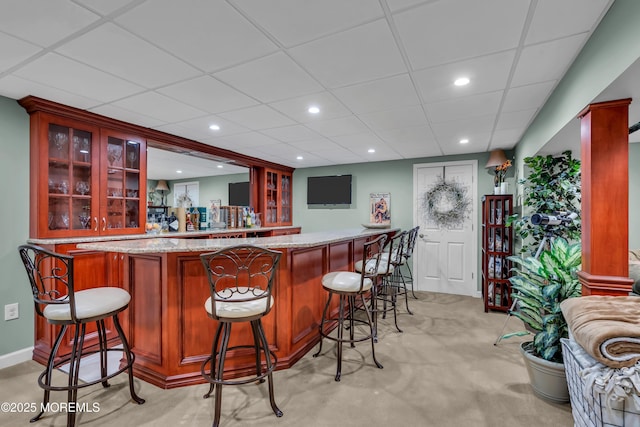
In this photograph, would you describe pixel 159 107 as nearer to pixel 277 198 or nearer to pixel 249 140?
pixel 249 140

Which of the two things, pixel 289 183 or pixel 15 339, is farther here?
pixel 289 183

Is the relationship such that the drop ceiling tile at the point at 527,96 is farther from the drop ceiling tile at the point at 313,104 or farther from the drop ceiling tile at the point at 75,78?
the drop ceiling tile at the point at 75,78

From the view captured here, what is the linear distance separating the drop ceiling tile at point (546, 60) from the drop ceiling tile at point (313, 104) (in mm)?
1362

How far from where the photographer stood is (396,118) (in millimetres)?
3074

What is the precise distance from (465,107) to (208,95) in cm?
230

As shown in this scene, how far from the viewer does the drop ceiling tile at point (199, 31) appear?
1455 mm

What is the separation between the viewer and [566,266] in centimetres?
201

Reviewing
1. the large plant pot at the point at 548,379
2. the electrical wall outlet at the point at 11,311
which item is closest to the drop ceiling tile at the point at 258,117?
the electrical wall outlet at the point at 11,311

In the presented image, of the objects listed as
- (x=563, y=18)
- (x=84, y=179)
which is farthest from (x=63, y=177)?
(x=563, y=18)

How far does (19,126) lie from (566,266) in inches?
176

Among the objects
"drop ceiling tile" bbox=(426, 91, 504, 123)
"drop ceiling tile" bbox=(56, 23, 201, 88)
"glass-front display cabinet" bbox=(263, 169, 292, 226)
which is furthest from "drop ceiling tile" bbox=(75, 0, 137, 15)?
"glass-front display cabinet" bbox=(263, 169, 292, 226)

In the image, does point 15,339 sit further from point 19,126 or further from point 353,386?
point 353,386

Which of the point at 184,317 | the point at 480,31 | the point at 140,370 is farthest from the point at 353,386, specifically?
the point at 480,31

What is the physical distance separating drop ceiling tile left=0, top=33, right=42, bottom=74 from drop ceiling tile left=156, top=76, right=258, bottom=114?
2.46 ft
